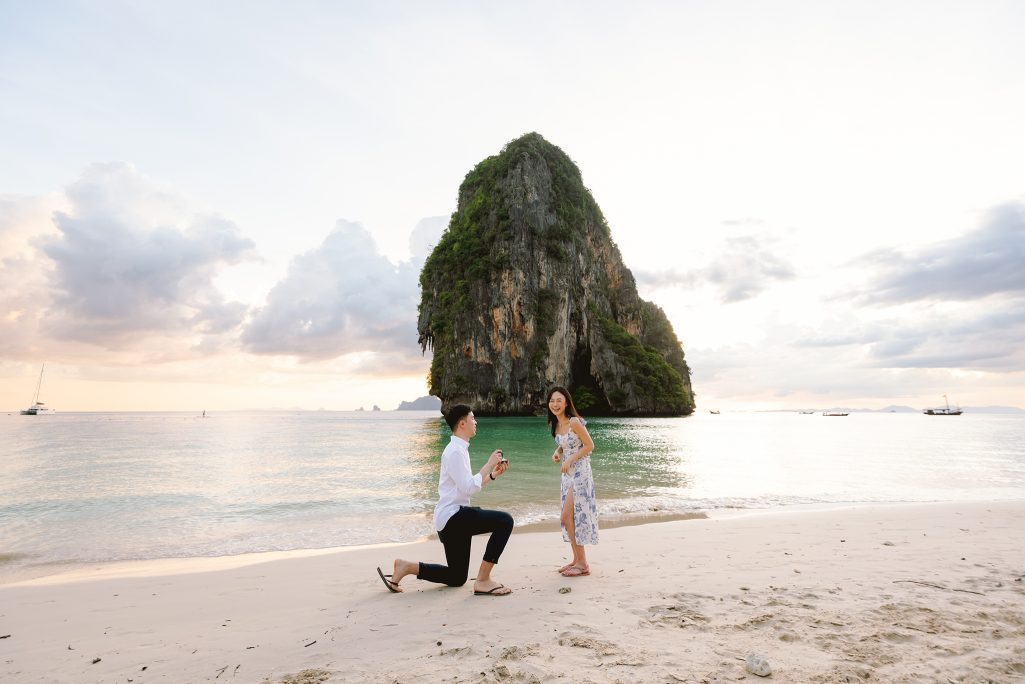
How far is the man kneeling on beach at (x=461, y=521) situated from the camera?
4.29 m

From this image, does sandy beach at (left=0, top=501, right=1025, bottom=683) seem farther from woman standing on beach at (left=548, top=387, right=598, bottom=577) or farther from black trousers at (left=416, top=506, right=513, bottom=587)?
woman standing on beach at (left=548, top=387, right=598, bottom=577)

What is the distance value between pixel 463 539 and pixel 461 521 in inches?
8.0

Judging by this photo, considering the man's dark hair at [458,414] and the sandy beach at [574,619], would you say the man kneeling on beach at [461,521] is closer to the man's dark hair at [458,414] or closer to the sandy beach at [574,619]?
the man's dark hair at [458,414]

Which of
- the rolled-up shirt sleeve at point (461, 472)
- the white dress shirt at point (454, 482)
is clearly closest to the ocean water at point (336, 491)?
the white dress shirt at point (454, 482)

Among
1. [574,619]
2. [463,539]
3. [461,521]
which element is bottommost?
[574,619]

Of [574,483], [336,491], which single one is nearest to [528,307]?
[336,491]

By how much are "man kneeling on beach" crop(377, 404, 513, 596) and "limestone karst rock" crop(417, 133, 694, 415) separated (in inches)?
2041

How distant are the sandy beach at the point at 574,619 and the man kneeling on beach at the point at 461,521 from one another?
0.50 ft

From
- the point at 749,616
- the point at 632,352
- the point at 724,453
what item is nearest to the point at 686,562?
the point at 749,616

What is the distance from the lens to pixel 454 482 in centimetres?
436

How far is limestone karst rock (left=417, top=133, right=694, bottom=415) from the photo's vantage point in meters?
57.8

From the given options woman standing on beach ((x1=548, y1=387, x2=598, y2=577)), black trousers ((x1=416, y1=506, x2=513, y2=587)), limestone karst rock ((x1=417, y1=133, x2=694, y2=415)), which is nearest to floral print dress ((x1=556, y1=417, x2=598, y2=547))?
woman standing on beach ((x1=548, y1=387, x2=598, y2=577))

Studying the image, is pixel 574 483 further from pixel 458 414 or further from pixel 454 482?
pixel 458 414

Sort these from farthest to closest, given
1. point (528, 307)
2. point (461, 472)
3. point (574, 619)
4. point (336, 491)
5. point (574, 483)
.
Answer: point (528, 307) → point (336, 491) → point (574, 483) → point (461, 472) → point (574, 619)
